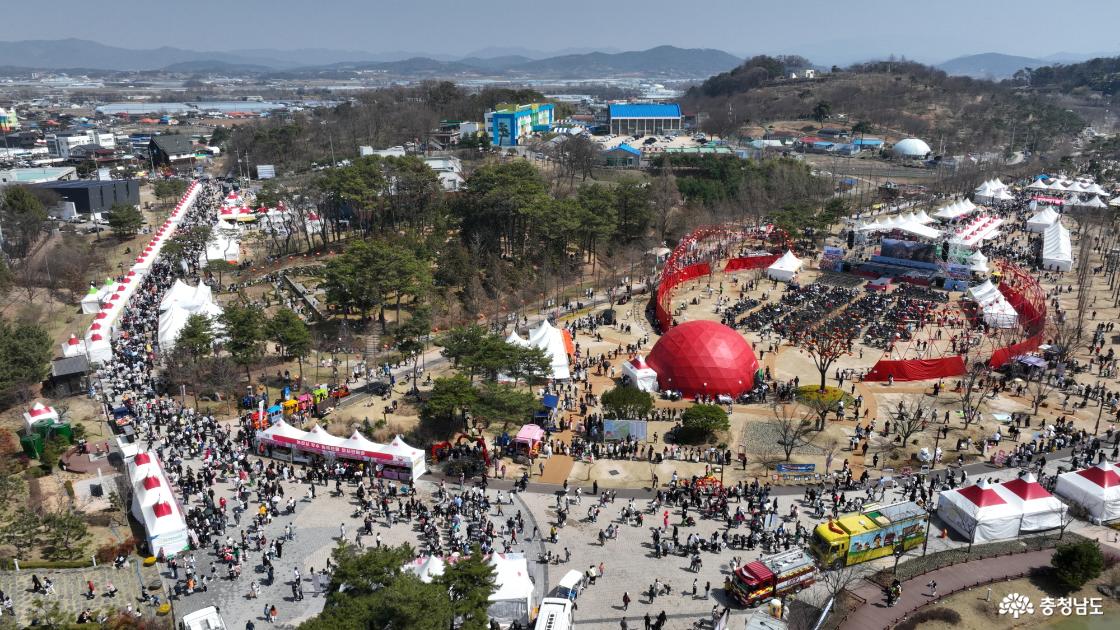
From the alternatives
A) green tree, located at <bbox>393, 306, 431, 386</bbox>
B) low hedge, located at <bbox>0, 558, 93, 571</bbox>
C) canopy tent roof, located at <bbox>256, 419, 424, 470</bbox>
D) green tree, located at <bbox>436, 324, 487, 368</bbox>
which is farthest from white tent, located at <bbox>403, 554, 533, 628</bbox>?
green tree, located at <bbox>393, 306, 431, 386</bbox>

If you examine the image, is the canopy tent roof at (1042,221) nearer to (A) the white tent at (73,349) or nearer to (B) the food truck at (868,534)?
(B) the food truck at (868,534)

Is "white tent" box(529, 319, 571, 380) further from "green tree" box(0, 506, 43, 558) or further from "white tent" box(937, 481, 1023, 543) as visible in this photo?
"green tree" box(0, 506, 43, 558)

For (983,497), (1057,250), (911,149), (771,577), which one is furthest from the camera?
(911,149)

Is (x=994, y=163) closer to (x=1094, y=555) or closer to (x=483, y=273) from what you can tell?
(x=483, y=273)

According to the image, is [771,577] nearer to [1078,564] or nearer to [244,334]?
[1078,564]

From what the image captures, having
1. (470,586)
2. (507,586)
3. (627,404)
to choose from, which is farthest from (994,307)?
(470,586)
